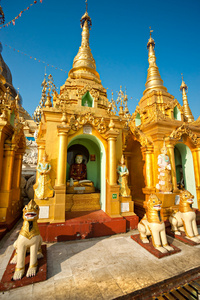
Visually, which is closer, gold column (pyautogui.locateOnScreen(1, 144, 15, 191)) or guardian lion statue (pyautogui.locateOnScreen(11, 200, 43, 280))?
guardian lion statue (pyautogui.locateOnScreen(11, 200, 43, 280))

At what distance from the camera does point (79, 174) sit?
26.5 feet

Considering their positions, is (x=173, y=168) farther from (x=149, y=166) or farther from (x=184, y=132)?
(x=184, y=132)

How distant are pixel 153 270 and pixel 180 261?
1.04 metres

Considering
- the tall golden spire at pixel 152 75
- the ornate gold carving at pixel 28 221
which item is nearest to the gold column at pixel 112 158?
the ornate gold carving at pixel 28 221

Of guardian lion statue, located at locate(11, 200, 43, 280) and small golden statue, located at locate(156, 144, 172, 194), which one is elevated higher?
small golden statue, located at locate(156, 144, 172, 194)

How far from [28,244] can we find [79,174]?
4.67m

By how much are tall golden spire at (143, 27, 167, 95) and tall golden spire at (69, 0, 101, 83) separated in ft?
13.4

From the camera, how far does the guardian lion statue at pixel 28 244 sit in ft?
11.1

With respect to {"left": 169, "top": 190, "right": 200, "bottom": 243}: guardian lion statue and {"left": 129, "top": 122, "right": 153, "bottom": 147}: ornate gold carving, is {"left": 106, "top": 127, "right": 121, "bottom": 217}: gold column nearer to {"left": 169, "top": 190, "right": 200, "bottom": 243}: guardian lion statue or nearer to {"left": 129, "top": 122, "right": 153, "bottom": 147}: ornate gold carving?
{"left": 129, "top": 122, "right": 153, "bottom": 147}: ornate gold carving

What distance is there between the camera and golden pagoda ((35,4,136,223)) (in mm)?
5980

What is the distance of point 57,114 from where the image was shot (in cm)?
682

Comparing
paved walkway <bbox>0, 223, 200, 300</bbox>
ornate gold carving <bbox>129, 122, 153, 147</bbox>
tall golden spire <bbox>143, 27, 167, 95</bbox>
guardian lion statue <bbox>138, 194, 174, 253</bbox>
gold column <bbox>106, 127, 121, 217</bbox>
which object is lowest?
paved walkway <bbox>0, 223, 200, 300</bbox>

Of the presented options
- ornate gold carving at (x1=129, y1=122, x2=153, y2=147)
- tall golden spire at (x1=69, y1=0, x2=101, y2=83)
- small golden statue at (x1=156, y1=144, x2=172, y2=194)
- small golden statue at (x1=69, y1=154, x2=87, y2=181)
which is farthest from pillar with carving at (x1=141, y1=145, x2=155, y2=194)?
tall golden spire at (x1=69, y1=0, x2=101, y2=83)

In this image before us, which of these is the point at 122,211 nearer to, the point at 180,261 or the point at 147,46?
the point at 180,261
